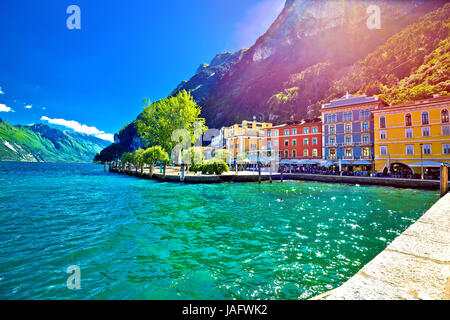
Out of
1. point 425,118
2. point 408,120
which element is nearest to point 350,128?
point 408,120

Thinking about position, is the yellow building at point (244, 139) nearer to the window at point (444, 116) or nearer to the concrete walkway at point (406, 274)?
the window at point (444, 116)

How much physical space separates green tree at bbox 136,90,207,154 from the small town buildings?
27.3 meters

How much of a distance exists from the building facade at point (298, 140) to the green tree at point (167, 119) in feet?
67.7

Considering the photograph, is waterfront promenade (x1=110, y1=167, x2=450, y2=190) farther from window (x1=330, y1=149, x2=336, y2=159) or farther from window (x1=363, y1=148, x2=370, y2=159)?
window (x1=363, y1=148, x2=370, y2=159)

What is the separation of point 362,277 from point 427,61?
8730 centimetres

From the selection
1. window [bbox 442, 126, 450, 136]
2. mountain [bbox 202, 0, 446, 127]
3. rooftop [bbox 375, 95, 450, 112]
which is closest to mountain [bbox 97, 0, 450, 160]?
mountain [bbox 202, 0, 446, 127]

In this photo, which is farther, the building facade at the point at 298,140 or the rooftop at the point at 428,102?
the building facade at the point at 298,140

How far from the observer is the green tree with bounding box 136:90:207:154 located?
38562 mm

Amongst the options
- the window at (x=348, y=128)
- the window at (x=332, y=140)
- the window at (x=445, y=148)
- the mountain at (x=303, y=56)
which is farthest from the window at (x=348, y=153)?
the mountain at (x=303, y=56)

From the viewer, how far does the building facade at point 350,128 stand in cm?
3750
